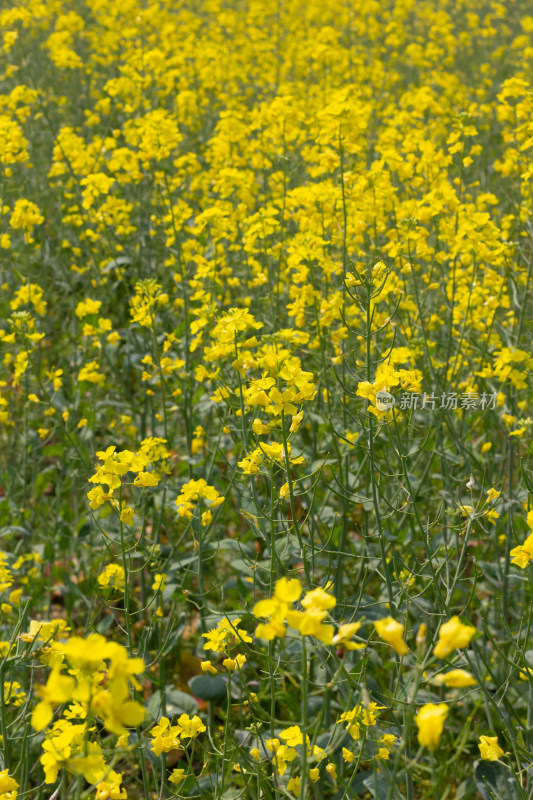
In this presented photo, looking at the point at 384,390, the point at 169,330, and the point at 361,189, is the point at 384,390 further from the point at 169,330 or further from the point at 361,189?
the point at 169,330

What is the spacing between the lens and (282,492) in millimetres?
1920

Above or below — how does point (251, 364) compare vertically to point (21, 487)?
above

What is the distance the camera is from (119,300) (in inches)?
213

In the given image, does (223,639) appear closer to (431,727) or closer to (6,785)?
(6,785)

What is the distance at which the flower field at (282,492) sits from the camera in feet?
5.88

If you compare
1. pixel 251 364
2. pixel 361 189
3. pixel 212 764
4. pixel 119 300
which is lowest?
pixel 212 764

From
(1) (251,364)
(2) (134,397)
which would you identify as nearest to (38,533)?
(2) (134,397)

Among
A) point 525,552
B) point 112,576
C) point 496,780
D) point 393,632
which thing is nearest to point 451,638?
point 393,632

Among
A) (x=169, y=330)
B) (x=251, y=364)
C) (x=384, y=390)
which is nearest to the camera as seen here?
(x=384, y=390)

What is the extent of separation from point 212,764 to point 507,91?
3.36 metres

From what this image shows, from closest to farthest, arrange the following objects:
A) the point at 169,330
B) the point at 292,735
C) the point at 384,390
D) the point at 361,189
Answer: the point at 292,735
the point at 384,390
the point at 361,189
the point at 169,330

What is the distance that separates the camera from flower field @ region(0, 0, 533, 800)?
1.79 metres

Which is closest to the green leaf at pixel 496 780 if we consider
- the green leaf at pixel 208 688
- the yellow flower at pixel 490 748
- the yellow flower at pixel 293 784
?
the yellow flower at pixel 490 748

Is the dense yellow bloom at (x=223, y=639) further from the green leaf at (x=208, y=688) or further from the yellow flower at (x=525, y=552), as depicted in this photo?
the green leaf at (x=208, y=688)
